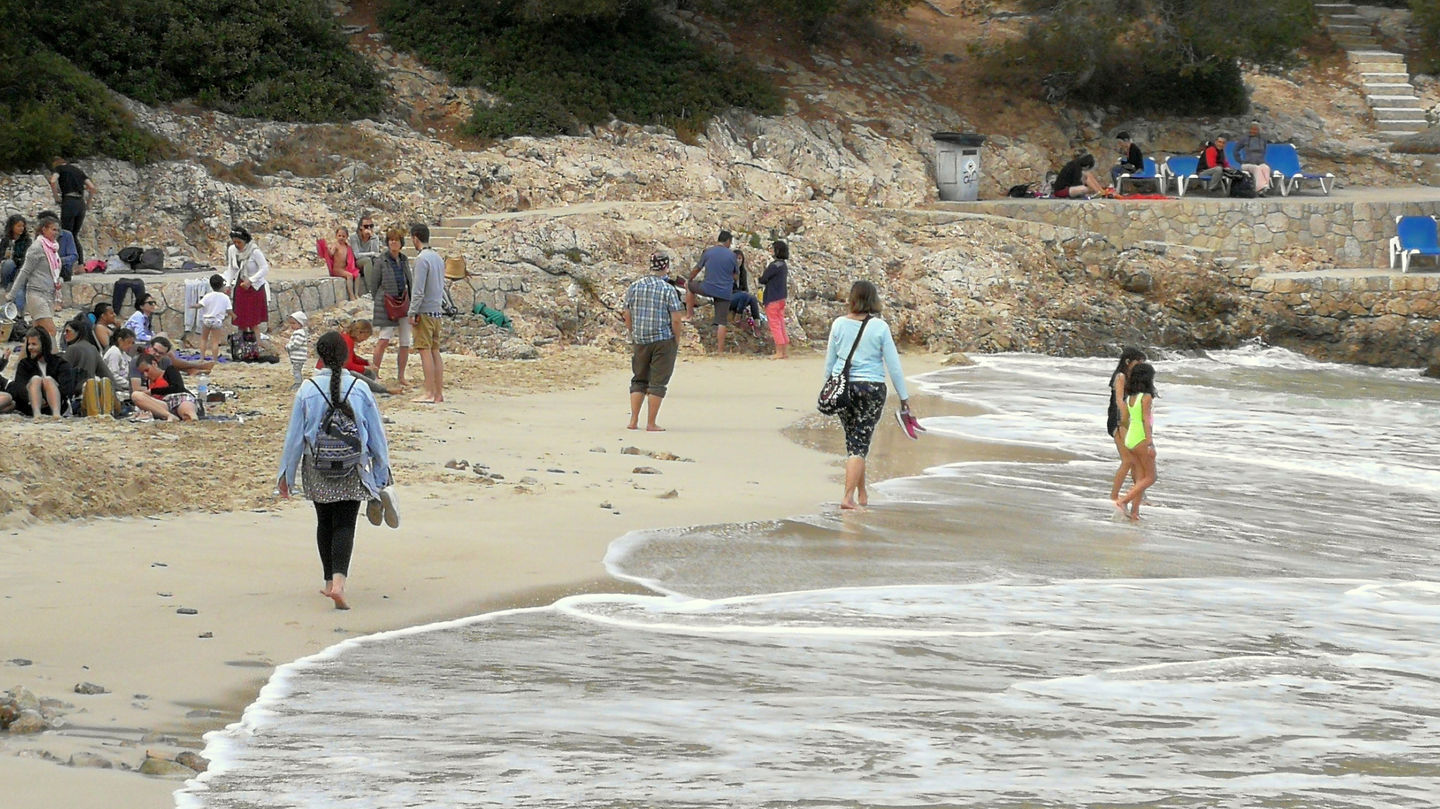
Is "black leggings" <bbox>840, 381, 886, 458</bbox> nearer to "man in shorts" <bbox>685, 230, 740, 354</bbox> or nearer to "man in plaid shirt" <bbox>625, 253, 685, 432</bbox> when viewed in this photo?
"man in plaid shirt" <bbox>625, 253, 685, 432</bbox>

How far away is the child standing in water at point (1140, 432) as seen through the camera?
10.6m

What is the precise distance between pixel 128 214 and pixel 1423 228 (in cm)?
2044

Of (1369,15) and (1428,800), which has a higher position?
(1369,15)

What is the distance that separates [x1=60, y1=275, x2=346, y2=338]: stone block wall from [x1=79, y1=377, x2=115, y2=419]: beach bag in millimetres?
5443

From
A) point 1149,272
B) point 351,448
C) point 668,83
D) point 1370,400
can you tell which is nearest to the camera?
point 351,448

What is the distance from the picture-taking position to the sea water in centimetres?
542

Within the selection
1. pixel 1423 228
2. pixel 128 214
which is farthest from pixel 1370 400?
pixel 128 214

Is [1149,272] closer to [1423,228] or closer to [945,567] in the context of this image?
[1423,228]

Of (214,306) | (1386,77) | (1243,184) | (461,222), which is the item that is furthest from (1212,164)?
(214,306)

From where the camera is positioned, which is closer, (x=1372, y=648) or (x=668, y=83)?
(x=1372, y=648)

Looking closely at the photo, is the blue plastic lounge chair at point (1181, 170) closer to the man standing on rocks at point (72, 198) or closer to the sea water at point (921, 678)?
the sea water at point (921, 678)

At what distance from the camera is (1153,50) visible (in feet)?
98.7

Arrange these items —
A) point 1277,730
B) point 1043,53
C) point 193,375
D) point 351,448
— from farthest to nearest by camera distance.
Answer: point 1043,53 < point 193,375 < point 351,448 < point 1277,730

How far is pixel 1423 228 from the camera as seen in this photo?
1015 inches
